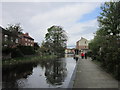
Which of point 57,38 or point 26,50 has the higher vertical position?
point 57,38

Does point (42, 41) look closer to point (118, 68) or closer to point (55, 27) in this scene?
point (55, 27)

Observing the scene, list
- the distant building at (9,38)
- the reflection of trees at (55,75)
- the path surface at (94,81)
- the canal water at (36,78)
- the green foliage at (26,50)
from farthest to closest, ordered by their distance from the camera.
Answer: the green foliage at (26,50) < the distant building at (9,38) < the reflection of trees at (55,75) < the canal water at (36,78) < the path surface at (94,81)

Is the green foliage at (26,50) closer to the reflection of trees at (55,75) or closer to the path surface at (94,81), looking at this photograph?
the reflection of trees at (55,75)

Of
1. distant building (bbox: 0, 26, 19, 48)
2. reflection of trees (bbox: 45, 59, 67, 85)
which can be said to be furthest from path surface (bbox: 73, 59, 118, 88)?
distant building (bbox: 0, 26, 19, 48)

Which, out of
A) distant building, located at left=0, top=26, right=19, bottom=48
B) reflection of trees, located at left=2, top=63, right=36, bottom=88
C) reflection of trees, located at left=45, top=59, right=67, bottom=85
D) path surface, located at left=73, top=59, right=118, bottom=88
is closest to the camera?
path surface, located at left=73, top=59, right=118, bottom=88

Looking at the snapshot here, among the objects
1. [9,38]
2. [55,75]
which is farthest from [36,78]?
[9,38]

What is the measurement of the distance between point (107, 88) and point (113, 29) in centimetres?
1665

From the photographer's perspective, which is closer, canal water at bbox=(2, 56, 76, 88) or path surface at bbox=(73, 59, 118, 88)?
path surface at bbox=(73, 59, 118, 88)

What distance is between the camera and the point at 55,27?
69062 millimetres

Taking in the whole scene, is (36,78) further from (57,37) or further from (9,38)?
(57,37)

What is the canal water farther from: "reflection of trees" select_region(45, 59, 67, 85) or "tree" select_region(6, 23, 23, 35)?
"tree" select_region(6, 23, 23, 35)

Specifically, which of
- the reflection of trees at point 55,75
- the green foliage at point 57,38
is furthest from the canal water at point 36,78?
the green foliage at point 57,38

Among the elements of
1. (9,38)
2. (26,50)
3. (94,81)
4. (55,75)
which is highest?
(9,38)

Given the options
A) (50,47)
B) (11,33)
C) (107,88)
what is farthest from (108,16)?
(50,47)
